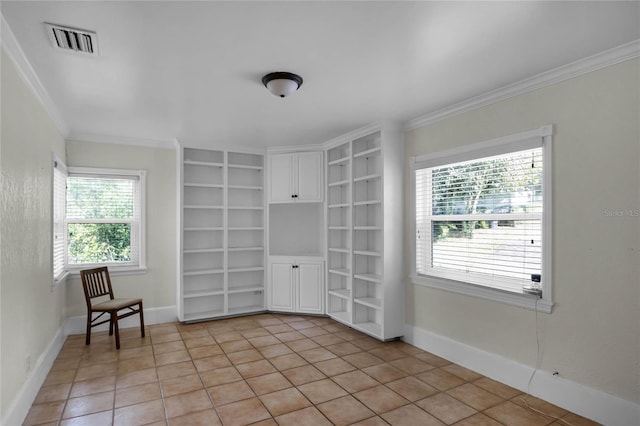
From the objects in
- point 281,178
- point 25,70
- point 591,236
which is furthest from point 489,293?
point 25,70

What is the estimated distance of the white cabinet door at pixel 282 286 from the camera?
17.8ft

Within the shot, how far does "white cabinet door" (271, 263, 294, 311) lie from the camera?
543 cm

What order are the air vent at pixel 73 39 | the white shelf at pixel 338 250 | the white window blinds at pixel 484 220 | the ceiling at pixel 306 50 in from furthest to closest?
the white shelf at pixel 338 250 → the white window blinds at pixel 484 220 → the air vent at pixel 73 39 → the ceiling at pixel 306 50

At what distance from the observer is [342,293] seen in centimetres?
502

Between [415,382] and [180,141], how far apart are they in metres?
4.00

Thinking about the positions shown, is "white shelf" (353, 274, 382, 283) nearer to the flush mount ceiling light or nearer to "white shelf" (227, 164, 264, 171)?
"white shelf" (227, 164, 264, 171)

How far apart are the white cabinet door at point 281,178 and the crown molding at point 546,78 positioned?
2162 millimetres

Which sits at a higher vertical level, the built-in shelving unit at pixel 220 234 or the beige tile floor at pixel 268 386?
the built-in shelving unit at pixel 220 234

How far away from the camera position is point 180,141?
497cm

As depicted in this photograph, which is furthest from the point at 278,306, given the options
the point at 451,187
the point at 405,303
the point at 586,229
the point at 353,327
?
the point at 586,229

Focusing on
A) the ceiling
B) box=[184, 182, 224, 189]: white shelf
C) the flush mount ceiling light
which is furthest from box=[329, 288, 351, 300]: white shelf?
the flush mount ceiling light

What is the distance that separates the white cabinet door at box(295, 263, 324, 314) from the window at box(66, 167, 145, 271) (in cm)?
218

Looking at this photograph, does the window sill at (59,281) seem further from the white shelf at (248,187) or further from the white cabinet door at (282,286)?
the white cabinet door at (282,286)

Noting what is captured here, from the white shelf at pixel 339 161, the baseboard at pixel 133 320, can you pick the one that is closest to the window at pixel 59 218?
the baseboard at pixel 133 320
